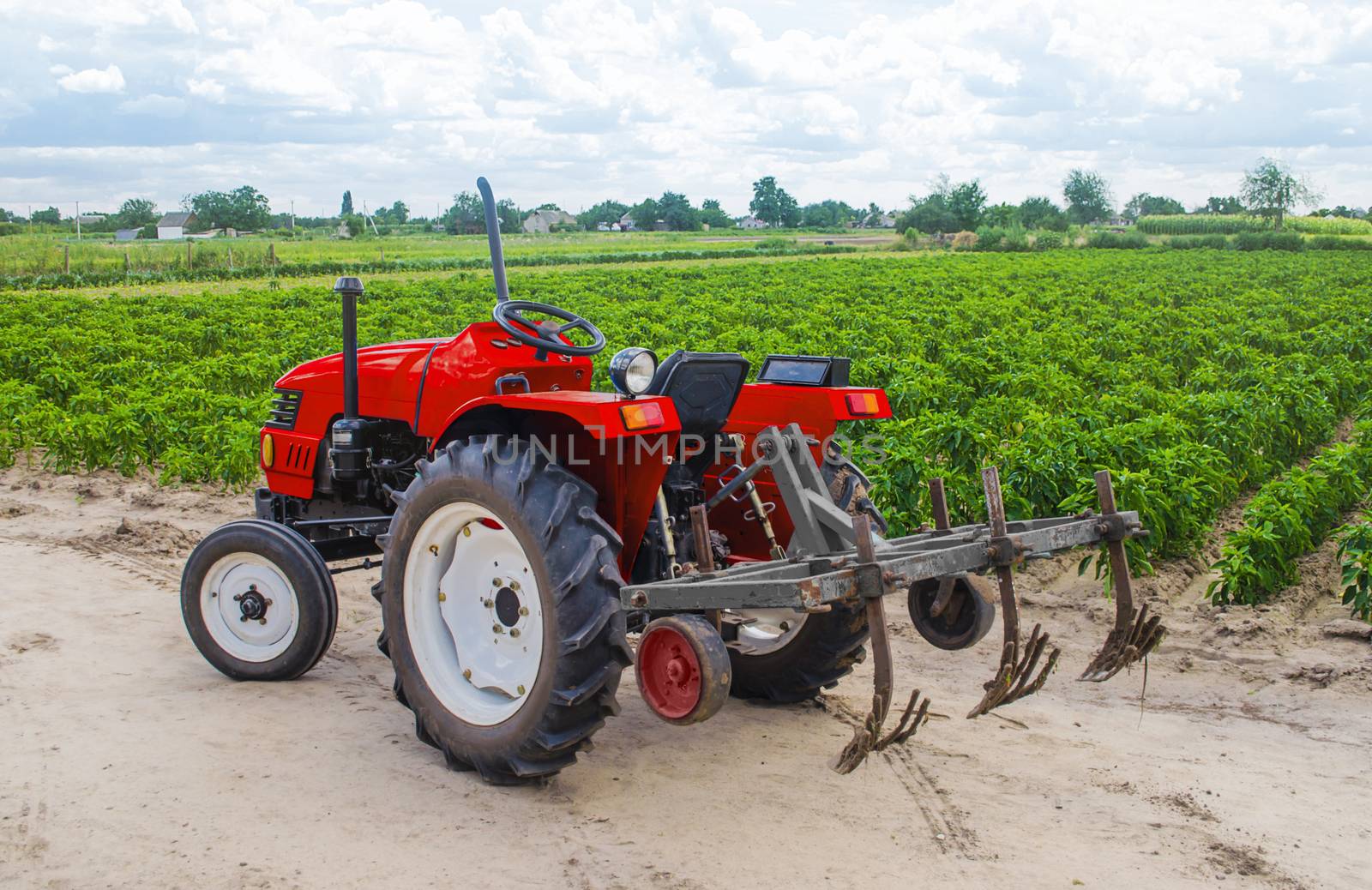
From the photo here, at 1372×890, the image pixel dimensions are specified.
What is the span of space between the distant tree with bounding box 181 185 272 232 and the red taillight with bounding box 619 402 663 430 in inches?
3282

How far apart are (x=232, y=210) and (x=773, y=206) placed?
2245 inches

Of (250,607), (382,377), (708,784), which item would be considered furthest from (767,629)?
(250,607)

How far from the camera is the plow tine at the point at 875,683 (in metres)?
3.14

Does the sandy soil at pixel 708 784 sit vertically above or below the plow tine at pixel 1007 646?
below

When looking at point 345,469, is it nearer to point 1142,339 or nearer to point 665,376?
point 665,376

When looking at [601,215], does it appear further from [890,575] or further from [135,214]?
[890,575]

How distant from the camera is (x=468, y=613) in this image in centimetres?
412

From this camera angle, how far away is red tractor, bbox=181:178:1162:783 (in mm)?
3525

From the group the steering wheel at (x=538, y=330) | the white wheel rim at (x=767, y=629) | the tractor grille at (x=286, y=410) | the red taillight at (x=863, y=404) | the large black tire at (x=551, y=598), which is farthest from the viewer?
the tractor grille at (x=286, y=410)

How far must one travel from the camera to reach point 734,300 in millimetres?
24922

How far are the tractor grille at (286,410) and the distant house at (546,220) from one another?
95.9 m

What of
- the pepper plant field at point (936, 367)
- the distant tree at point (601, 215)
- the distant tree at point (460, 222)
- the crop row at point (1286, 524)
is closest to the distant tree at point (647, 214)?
the distant tree at point (601, 215)

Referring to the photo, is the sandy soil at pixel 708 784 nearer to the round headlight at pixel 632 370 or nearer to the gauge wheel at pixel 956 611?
the gauge wheel at pixel 956 611

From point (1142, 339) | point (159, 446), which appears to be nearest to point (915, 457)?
point (159, 446)
